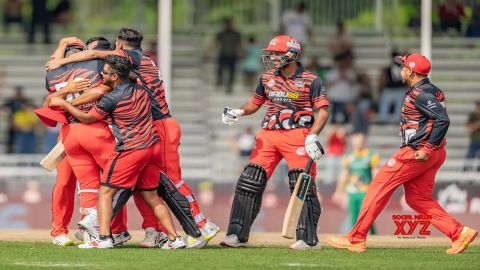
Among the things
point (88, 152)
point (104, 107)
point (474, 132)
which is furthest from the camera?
point (474, 132)

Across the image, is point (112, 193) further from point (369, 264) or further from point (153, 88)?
point (369, 264)

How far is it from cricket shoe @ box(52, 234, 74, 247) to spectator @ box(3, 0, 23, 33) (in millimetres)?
18825

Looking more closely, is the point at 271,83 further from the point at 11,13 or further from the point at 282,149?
the point at 11,13

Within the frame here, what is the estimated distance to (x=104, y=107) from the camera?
40.9ft

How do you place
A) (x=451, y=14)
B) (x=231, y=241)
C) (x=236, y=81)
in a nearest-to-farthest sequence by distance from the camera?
(x=231, y=241) → (x=451, y=14) → (x=236, y=81)

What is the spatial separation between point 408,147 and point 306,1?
19192 mm

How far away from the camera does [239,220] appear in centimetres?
1352

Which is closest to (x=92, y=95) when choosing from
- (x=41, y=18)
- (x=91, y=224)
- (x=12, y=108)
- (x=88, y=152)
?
(x=88, y=152)

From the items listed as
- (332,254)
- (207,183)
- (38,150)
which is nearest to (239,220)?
(332,254)

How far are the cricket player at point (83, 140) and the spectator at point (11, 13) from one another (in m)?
18.7

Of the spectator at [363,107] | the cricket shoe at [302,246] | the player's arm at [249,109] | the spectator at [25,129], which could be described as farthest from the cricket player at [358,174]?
the spectator at [25,129]

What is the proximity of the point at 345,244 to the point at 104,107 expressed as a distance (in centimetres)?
271

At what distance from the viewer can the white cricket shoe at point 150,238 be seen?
13.3 m

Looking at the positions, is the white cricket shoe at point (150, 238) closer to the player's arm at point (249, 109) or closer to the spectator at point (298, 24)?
the player's arm at point (249, 109)
